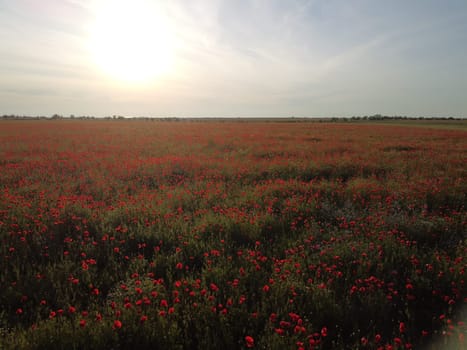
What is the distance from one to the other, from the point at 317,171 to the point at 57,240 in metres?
8.19

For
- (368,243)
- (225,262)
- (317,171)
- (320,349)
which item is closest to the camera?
(320,349)

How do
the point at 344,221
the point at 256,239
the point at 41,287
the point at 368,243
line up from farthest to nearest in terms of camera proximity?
the point at 344,221 → the point at 256,239 → the point at 368,243 → the point at 41,287

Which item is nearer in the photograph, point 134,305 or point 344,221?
point 134,305

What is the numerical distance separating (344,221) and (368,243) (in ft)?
2.54

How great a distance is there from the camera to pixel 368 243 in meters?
4.50

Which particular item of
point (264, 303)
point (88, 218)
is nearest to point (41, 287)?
point (88, 218)

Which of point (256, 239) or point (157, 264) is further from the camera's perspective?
point (256, 239)

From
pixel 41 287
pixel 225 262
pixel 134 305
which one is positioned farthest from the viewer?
pixel 225 262

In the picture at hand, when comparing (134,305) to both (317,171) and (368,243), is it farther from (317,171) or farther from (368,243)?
(317,171)

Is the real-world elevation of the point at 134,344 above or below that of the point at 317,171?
below

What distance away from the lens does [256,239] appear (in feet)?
15.8

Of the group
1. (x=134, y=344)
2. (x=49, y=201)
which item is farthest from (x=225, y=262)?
(x=49, y=201)

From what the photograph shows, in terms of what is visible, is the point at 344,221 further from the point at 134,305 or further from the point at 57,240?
the point at 57,240

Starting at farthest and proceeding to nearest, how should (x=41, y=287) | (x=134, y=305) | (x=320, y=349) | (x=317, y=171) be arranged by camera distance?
1. (x=317, y=171)
2. (x=41, y=287)
3. (x=134, y=305)
4. (x=320, y=349)
